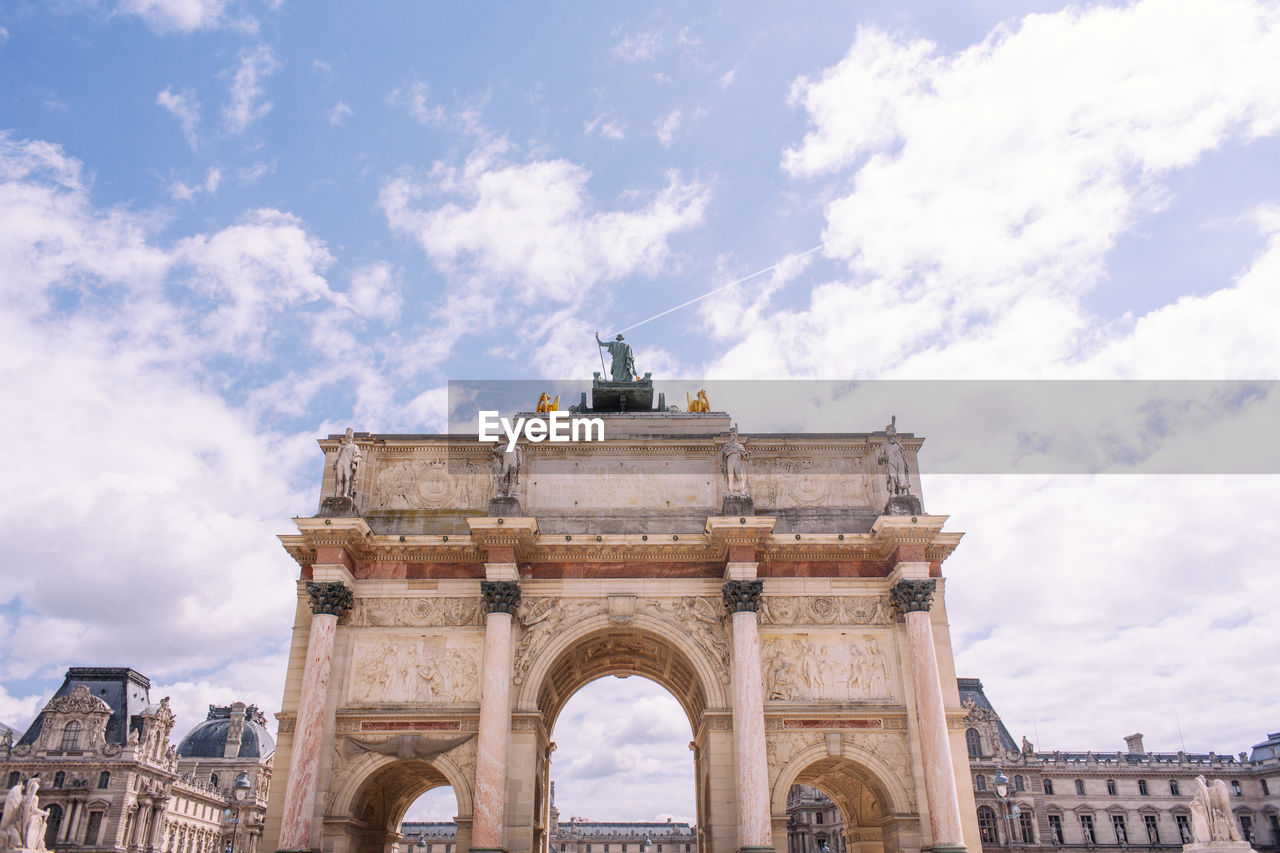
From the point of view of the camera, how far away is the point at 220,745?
3103 inches

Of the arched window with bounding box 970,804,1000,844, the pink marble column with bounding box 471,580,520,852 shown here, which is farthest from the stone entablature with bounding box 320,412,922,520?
the arched window with bounding box 970,804,1000,844

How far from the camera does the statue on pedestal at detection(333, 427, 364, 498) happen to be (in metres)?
25.5

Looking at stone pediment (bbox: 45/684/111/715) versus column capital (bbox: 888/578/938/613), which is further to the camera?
stone pediment (bbox: 45/684/111/715)

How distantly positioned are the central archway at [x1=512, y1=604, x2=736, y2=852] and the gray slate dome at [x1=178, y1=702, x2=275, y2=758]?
62718 mm

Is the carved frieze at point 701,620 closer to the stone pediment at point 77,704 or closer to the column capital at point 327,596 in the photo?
the column capital at point 327,596

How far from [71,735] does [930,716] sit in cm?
5719

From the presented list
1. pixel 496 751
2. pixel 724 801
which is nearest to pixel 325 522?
pixel 496 751

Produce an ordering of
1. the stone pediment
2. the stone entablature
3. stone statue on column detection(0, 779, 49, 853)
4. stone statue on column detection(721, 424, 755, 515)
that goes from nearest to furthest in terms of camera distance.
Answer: stone statue on column detection(0, 779, 49, 853) < stone statue on column detection(721, 424, 755, 515) < the stone entablature < the stone pediment

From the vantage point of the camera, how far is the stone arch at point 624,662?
24.4 meters

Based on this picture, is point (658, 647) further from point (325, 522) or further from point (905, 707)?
point (325, 522)

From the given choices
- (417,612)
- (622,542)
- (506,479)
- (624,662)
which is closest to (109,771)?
(417,612)

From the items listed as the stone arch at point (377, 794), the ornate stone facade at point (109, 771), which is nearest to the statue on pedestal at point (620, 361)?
the stone arch at point (377, 794)

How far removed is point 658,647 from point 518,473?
21.7ft

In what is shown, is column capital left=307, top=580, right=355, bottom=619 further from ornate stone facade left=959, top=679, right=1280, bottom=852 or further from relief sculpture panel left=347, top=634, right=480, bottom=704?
ornate stone facade left=959, top=679, right=1280, bottom=852
